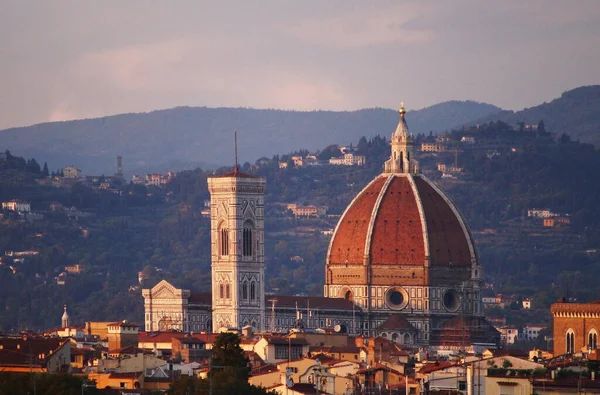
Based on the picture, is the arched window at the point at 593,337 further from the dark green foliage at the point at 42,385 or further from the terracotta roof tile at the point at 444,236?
the terracotta roof tile at the point at 444,236

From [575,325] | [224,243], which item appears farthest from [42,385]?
[224,243]

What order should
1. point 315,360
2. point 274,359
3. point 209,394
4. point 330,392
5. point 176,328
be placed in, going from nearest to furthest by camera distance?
point 209,394 < point 330,392 < point 315,360 < point 274,359 < point 176,328

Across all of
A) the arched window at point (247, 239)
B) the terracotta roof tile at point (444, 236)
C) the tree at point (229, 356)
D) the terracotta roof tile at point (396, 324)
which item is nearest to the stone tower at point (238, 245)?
the arched window at point (247, 239)

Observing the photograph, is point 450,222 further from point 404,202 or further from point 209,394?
point 209,394

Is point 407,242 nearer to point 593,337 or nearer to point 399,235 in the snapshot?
point 399,235

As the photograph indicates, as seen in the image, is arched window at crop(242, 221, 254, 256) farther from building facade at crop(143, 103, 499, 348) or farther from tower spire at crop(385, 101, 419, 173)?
tower spire at crop(385, 101, 419, 173)

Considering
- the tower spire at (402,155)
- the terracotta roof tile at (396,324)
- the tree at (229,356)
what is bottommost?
the terracotta roof tile at (396,324)

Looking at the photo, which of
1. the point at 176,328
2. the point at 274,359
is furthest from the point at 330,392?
the point at 176,328
